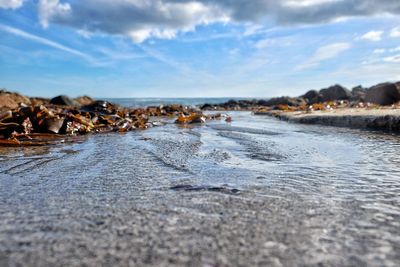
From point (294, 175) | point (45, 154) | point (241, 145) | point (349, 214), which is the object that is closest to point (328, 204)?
point (349, 214)

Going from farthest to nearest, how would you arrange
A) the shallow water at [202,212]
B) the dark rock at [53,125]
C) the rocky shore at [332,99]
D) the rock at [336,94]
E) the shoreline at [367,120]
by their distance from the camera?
the rock at [336,94] < the rocky shore at [332,99] < the shoreline at [367,120] < the dark rock at [53,125] < the shallow water at [202,212]

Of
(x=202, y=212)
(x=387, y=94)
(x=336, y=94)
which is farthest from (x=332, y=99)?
(x=202, y=212)

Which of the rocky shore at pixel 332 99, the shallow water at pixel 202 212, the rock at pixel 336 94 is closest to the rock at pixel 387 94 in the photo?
the rocky shore at pixel 332 99

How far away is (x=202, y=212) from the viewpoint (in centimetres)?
195

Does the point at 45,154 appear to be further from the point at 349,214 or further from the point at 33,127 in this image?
the point at 349,214

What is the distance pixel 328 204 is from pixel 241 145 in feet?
9.68

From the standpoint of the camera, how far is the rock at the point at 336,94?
97.9ft

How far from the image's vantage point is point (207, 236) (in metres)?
1.61

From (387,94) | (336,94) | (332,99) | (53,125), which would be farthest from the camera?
(336,94)

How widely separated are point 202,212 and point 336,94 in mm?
31001

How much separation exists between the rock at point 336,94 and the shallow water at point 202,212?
28.2 meters

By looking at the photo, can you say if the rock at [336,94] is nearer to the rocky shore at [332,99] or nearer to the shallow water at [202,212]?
the rocky shore at [332,99]

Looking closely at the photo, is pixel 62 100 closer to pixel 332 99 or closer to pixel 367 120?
pixel 367 120

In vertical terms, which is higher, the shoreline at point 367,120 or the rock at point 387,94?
the rock at point 387,94
